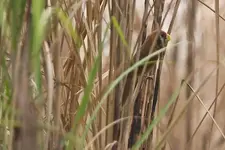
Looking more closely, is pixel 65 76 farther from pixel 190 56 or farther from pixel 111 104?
pixel 190 56

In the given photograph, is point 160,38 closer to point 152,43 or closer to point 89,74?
point 152,43

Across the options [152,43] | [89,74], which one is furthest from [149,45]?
[89,74]

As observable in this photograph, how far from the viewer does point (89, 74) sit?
1.60 ft

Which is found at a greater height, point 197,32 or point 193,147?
point 197,32

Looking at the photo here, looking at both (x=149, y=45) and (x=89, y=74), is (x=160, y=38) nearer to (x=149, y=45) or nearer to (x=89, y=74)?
(x=149, y=45)

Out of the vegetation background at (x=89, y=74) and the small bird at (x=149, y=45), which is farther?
the small bird at (x=149, y=45)

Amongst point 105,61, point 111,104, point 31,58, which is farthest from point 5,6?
point 105,61

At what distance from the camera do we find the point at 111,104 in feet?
1.86

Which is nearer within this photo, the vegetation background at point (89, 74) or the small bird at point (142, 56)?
the vegetation background at point (89, 74)

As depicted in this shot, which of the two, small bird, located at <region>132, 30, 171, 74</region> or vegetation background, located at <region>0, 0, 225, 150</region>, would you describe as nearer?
vegetation background, located at <region>0, 0, 225, 150</region>

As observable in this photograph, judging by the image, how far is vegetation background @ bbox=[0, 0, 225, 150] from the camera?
335 mm

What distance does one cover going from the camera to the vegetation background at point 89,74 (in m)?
0.34

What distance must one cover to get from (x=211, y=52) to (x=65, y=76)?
548mm

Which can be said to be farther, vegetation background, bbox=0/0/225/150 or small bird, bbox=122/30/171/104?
small bird, bbox=122/30/171/104
